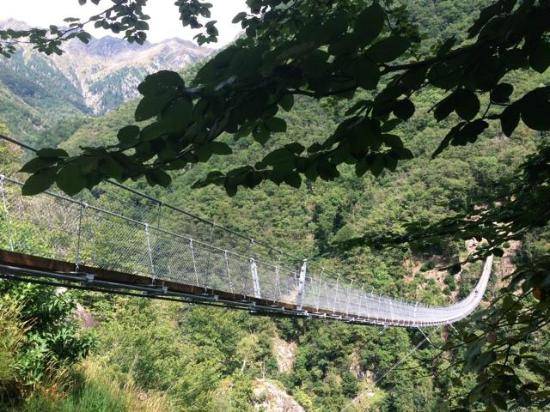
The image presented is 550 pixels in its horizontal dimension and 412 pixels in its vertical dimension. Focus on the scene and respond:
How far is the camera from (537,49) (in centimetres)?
64

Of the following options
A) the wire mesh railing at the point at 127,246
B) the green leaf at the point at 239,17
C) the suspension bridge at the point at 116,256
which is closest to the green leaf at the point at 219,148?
the suspension bridge at the point at 116,256

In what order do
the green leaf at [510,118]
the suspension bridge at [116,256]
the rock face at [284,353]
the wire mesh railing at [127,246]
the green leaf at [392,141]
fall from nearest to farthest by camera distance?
the green leaf at [510,118]
the green leaf at [392,141]
the suspension bridge at [116,256]
the wire mesh railing at [127,246]
the rock face at [284,353]

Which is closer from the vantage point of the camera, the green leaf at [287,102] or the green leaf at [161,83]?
the green leaf at [161,83]

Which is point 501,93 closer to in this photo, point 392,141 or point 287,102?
point 392,141

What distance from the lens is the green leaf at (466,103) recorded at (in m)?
0.66

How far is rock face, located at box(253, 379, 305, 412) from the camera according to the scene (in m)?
23.2

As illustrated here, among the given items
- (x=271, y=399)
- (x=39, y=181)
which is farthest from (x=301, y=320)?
(x=39, y=181)

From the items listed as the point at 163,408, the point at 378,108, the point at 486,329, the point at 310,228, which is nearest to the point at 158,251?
the point at 163,408

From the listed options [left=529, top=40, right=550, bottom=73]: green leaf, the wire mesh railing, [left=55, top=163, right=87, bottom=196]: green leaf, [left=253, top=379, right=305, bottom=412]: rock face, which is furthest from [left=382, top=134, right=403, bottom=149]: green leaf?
[left=253, top=379, right=305, bottom=412]: rock face

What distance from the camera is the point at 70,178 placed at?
0.56m

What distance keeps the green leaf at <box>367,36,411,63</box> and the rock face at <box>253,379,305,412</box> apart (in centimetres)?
2338

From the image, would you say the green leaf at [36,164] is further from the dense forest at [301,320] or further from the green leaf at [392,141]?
the dense forest at [301,320]

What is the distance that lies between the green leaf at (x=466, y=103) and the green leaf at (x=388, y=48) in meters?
0.15

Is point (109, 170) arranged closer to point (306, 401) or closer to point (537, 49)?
Result: point (537, 49)
